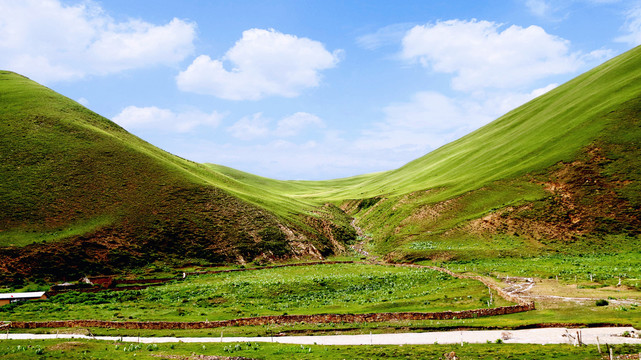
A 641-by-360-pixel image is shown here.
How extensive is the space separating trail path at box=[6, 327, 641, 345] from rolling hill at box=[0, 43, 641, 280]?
50.5m

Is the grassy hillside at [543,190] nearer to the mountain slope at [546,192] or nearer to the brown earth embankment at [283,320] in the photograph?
the mountain slope at [546,192]

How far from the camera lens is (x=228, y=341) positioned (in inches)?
1367

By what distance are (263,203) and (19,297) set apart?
6921cm

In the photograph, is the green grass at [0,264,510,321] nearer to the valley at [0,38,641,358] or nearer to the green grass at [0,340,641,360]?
the valley at [0,38,641,358]

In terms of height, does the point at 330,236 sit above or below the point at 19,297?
below

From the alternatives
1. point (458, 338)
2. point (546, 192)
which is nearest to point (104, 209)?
point (458, 338)

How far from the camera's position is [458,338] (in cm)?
2984

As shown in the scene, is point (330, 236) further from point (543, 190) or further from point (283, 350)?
point (283, 350)

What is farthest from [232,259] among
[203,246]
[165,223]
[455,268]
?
[455,268]

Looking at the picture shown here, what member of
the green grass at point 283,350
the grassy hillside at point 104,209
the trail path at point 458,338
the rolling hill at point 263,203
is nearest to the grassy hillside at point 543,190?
the rolling hill at point 263,203

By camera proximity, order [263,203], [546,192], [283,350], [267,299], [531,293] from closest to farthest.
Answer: [283,350]
[531,293]
[267,299]
[546,192]
[263,203]

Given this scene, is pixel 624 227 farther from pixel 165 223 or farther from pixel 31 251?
pixel 31 251

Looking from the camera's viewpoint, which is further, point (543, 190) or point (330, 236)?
point (330, 236)

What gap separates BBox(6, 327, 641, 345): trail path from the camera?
26.7 m
